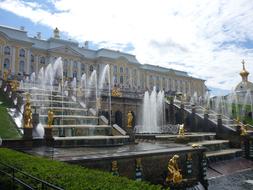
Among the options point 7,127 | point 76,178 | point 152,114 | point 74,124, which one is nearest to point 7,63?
point 152,114

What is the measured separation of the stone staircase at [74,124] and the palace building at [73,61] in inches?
1129

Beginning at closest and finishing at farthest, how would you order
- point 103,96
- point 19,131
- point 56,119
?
1. point 19,131
2. point 56,119
3. point 103,96

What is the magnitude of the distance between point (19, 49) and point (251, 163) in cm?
6088

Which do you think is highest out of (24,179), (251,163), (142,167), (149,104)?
(149,104)

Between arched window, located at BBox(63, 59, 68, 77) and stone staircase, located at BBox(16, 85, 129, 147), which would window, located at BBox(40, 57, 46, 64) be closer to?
arched window, located at BBox(63, 59, 68, 77)

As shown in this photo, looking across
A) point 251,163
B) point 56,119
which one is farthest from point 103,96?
point 251,163

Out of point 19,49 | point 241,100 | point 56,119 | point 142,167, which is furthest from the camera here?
point 241,100

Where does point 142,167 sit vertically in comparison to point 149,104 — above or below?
below

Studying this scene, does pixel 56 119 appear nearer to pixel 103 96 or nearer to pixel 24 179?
pixel 103 96

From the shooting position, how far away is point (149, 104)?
38000mm

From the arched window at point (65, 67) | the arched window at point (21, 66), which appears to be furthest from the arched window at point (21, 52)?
the arched window at point (65, 67)

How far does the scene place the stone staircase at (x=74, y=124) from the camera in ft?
61.1

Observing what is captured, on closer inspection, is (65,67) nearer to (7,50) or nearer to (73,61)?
(73,61)

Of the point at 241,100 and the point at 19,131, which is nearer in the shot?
the point at 19,131
